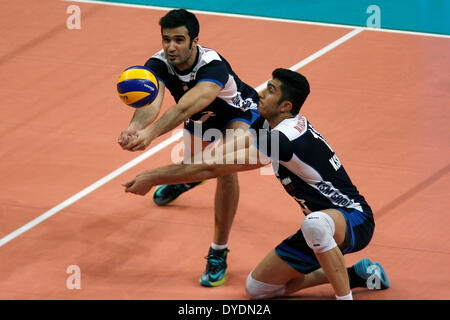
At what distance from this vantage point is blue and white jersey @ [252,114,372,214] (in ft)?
19.1

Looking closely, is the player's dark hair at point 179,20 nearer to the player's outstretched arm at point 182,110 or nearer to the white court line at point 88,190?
the player's outstretched arm at point 182,110

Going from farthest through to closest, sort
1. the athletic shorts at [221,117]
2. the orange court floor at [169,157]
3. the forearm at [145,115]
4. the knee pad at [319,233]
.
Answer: the athletic shorts at [221,117] → the orange court floor at [169,157] → the forearm at [145,115] → the knee pad at [319,233]

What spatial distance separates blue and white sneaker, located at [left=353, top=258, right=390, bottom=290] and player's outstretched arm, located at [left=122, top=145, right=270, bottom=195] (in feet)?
4.02

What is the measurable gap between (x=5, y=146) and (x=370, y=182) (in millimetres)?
4095

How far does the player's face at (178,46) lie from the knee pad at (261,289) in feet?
6.02

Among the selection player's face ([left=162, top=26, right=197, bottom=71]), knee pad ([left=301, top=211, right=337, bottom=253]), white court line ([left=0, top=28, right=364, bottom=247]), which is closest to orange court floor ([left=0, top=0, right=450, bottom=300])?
white court line ([left=0, top=28, right=364, bottom=247])

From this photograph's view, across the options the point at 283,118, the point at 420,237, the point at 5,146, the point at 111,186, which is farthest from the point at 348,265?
the point at 5,146

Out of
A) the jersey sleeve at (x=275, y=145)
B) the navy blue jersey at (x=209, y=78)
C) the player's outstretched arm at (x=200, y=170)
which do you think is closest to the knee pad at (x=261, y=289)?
the player's outstretched arm at (x=200, y=170)

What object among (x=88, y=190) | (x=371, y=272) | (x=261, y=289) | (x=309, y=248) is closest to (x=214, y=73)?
(x=309, y=248)

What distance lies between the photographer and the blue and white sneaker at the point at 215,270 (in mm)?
6625

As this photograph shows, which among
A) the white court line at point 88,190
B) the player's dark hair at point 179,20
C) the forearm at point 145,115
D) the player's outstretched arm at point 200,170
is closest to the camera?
the player's outstretched arm at point 200,170

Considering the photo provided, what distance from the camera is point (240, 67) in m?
11.2

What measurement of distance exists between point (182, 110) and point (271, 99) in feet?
2.37

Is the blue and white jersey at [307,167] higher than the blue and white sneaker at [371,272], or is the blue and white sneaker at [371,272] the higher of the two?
the blue and white jersey at [307,167]
